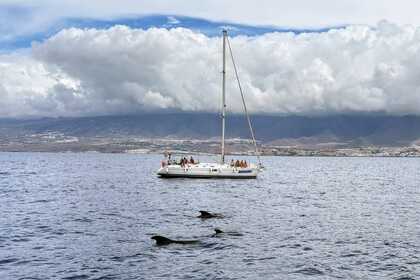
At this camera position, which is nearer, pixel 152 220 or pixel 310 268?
pixel 310 268

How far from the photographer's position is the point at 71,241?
122 ft

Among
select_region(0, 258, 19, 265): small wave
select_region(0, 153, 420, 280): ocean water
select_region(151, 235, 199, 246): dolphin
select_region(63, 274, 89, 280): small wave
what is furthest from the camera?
select_region(151, 235, 199, 246): dolphin

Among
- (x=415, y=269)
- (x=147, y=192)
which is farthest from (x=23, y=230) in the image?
(x=147, y=192)

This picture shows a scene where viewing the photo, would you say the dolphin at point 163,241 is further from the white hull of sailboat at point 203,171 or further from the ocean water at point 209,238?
the white hull of sailboat at point 203,171

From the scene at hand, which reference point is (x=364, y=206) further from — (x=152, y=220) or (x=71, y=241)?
(x=71, y=241)

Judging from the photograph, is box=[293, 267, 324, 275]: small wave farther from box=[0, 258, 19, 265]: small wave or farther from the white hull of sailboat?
the white hull of sailboat

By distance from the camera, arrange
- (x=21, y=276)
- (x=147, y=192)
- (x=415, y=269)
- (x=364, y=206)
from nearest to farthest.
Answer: (x=21, y=276)
(x=415, y=269)
(x=364, y=206)
(x=147, y=192)

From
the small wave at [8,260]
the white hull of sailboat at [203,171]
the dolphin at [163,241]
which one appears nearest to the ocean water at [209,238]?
the small wave at [8,260]

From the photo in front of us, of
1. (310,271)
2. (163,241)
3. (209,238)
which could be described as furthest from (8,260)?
(310,271)

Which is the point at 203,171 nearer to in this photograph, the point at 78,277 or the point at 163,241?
the point at 163,241

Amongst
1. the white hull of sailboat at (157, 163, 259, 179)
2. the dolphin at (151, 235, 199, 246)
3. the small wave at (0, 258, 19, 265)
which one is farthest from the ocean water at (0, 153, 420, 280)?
the white hull of sailboat at (157, 163, 259, 179)

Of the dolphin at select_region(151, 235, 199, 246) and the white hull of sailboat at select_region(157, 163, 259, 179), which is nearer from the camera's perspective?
the dolphin at select_region(151, 235, 199, 246)

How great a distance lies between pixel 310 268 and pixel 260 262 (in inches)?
122

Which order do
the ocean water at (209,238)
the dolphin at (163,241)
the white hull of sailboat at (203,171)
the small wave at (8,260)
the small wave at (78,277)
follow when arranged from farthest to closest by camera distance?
the white hull of sailboat at (203,171) < the dolphin at (163,241) < the small wave at (8,260) < the ocean water at (209,238) < the small wave at (78,277)
